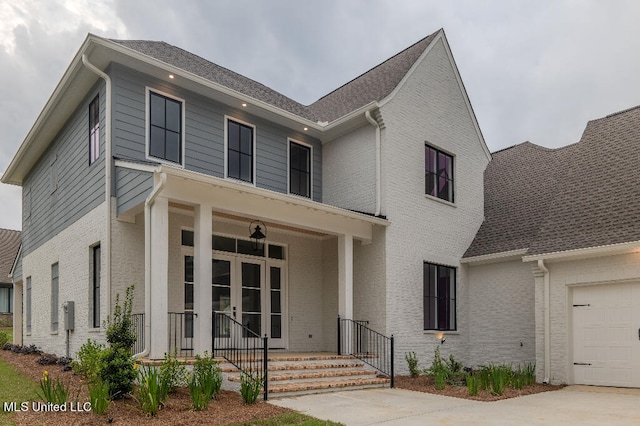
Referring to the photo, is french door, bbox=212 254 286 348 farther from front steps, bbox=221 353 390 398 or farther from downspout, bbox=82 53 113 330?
downspout, bbox=82 53 113 330

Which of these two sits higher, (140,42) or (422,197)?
(140,42)

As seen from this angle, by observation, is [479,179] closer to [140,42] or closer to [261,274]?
[261,274]

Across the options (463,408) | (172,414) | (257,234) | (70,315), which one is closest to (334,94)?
(257,234)

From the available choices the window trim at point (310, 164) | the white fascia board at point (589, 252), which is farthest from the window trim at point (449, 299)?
the window trim at point (310, 164)

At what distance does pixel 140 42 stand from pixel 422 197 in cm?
802

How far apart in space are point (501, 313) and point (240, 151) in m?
7.81

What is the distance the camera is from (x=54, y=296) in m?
13.7

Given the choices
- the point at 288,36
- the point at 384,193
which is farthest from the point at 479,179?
the point at 288,36

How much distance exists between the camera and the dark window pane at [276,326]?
1305 cm

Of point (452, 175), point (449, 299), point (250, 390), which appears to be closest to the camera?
point (250, 390)

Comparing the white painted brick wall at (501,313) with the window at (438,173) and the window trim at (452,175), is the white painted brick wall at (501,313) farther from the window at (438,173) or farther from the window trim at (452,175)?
the window at (438,173)

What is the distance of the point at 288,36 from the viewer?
4975 cm

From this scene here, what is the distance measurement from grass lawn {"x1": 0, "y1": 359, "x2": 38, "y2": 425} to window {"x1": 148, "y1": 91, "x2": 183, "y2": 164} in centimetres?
478

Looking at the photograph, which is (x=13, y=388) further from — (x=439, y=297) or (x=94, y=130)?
(x=439, y=297)
